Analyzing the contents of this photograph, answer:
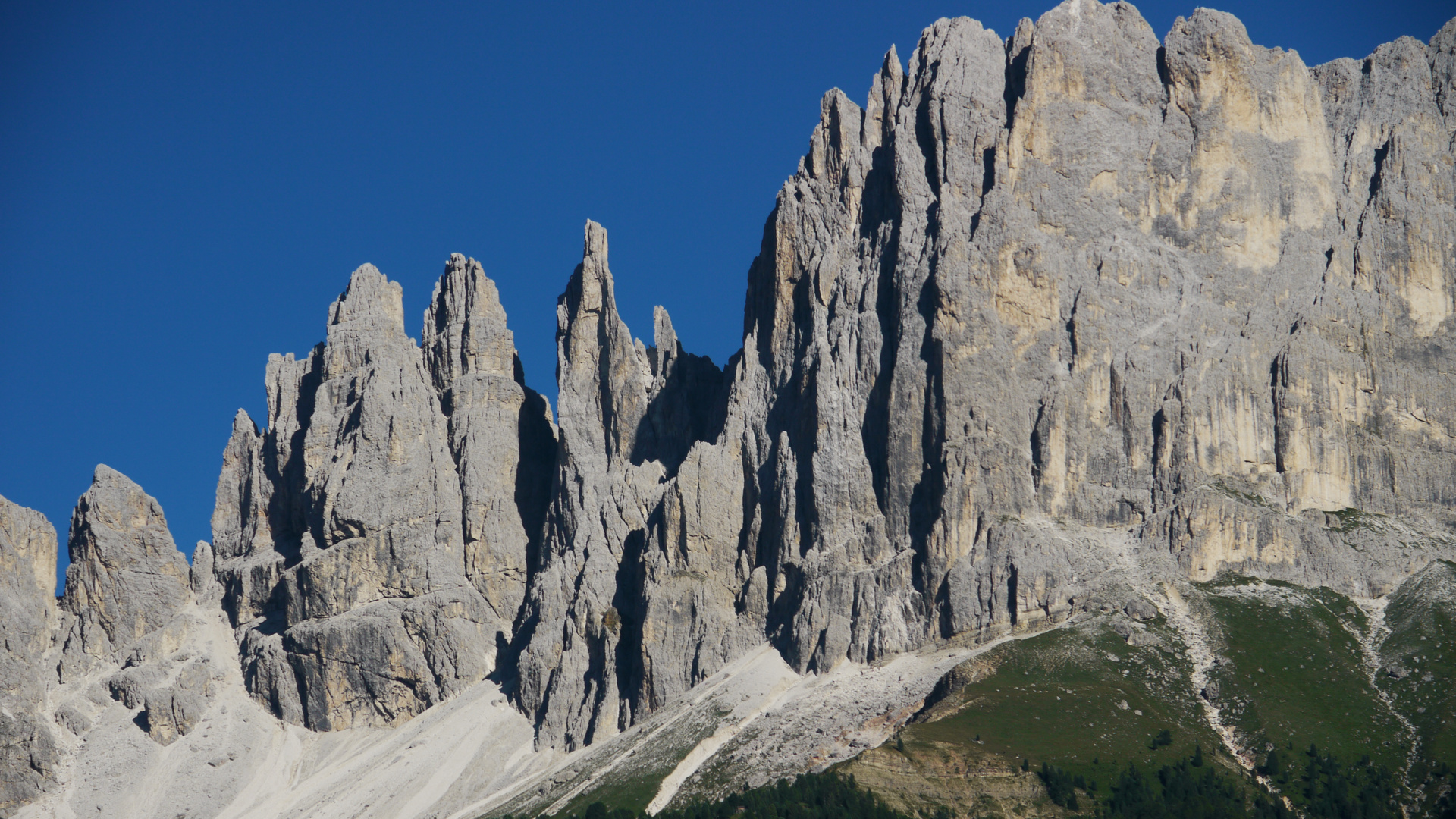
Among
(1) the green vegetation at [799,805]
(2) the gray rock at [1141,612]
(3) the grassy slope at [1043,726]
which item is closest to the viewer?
(1) the green vegetation at [799,805]

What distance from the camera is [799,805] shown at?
17025cm

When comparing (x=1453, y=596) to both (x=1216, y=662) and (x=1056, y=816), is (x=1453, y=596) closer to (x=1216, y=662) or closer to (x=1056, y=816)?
(x=1216, y=662)

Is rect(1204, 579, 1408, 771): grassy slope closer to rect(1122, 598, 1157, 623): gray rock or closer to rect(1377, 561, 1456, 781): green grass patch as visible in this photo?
rect(1377, 561, 1456, 781): green grass patch

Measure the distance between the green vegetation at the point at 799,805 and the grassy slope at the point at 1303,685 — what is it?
3519 centimetres

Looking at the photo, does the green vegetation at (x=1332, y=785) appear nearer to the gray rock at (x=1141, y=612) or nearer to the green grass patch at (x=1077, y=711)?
the green grass patch at (x=1077, y=711)

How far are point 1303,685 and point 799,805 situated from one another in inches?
2095

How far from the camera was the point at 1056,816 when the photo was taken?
167 m

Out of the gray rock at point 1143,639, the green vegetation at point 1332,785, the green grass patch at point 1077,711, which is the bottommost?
the green vegetation at point 1332,785

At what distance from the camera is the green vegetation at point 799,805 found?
549ft

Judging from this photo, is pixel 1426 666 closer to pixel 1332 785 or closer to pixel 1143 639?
pixel 1332 785

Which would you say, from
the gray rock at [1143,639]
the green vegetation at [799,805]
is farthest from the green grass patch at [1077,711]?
the green vegetation at [799,805]

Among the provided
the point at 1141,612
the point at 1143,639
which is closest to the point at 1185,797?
the point at 1143,639

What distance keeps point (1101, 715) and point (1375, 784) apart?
2599cm

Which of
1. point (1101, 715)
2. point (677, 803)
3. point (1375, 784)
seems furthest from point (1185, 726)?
point (677, 803)
